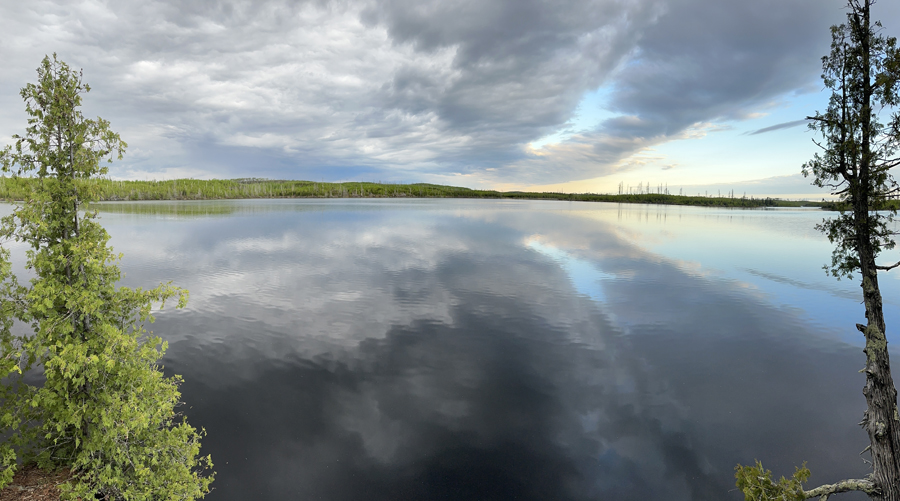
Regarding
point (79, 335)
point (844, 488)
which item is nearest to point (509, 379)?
point (844, 488)

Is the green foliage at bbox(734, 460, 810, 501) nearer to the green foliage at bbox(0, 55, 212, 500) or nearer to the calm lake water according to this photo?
the calm lake water

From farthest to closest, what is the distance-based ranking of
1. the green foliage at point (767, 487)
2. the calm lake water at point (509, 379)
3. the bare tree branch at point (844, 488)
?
the calm lake water at point (509, 379), the bare tree branch at point (844, 488), the green foliage at point (767, 487)

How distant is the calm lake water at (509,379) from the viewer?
25.1 feet

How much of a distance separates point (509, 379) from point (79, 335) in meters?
9.12

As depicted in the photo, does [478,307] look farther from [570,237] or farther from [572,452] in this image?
[570,237]

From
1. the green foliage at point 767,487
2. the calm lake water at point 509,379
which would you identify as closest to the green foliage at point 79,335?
the calm lake water at point 509,379

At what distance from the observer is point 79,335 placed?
5328 mm

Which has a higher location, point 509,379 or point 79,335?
point 79,335

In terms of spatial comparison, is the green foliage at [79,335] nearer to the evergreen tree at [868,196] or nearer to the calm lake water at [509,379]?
the calm lake water at [509,379]

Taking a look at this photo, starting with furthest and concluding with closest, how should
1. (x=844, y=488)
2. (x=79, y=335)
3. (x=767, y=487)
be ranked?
(x=844, y=488) < (x=767, y=487) < (x=79, y=335)

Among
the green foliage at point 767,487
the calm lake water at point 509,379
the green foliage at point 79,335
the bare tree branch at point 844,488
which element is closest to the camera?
the green foliage at point 79,335

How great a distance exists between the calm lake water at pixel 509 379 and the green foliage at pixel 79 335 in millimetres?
2201

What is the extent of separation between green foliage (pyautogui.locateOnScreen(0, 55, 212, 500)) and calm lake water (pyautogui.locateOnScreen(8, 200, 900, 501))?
220 cm

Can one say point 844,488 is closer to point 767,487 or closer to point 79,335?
point 767,487
